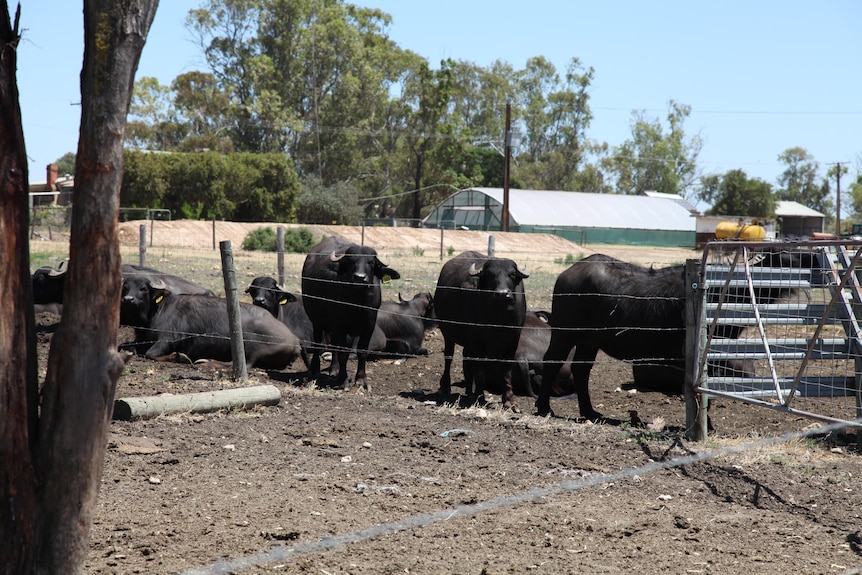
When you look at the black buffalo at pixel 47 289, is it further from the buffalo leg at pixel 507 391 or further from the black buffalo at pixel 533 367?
the buffalo leg at pixel 507 391

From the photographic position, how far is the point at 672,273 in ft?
33.0

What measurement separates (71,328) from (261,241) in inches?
1211

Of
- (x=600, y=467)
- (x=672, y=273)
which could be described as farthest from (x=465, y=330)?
(x=600, y=467)

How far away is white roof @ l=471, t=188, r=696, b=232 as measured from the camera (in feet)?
206

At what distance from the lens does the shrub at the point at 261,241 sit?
33.4 m

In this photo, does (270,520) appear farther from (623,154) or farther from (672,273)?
(623,154)

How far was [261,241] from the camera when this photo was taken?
111ft

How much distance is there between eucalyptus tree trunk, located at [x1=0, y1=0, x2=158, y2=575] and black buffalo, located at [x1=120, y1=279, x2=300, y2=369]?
306 inches

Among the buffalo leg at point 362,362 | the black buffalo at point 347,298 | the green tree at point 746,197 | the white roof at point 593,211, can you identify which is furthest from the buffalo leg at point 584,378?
the green tree at point 746,197

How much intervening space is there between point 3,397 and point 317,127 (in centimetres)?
6455

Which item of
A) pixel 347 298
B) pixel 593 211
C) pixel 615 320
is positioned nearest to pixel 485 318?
pixel 615 320

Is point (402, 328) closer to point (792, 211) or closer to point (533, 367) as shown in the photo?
point (533, 367)

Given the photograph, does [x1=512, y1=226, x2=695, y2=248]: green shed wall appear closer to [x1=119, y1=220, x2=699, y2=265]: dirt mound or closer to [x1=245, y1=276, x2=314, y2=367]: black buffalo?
[x1=119, y1=220, x2=699, y2=265]: dirt mound

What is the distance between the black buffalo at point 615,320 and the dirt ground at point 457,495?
0.94 meters
